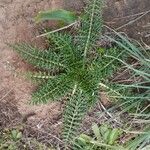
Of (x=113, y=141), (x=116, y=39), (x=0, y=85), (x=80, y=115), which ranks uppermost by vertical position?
(x=116, y=39)

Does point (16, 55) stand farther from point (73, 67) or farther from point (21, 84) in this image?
point (73, 67)

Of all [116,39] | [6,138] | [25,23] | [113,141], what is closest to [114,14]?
[116,39]

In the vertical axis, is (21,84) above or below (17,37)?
below

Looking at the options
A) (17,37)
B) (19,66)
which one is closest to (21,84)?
(19,66)

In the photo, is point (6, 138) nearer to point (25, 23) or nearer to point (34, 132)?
point (34, 132)
